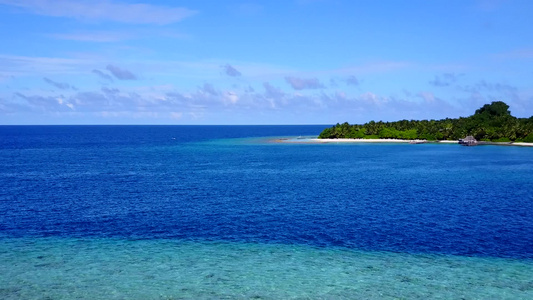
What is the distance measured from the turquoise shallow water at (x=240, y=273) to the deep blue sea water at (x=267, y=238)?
15 cm

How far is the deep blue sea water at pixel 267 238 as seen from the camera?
35.1 meters

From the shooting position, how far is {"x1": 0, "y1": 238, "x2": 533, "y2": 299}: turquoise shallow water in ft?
110

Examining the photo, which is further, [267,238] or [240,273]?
[267,238]

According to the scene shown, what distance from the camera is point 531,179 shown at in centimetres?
9425

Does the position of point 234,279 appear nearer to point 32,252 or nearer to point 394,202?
point 32,252

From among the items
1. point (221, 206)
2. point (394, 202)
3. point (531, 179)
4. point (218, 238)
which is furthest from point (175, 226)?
point (531, 179)

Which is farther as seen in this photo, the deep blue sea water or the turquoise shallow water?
the deep blue sea water

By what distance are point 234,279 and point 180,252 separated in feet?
30.2

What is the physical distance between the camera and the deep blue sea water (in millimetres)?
35094

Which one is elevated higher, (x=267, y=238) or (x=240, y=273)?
(x=267, y=238)

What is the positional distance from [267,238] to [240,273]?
11.2 m

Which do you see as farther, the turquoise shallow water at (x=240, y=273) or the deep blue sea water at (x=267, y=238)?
the deep blue sea water at (x=267, y=238)

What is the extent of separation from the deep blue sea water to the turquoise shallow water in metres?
0.15

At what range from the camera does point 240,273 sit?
125 ft
